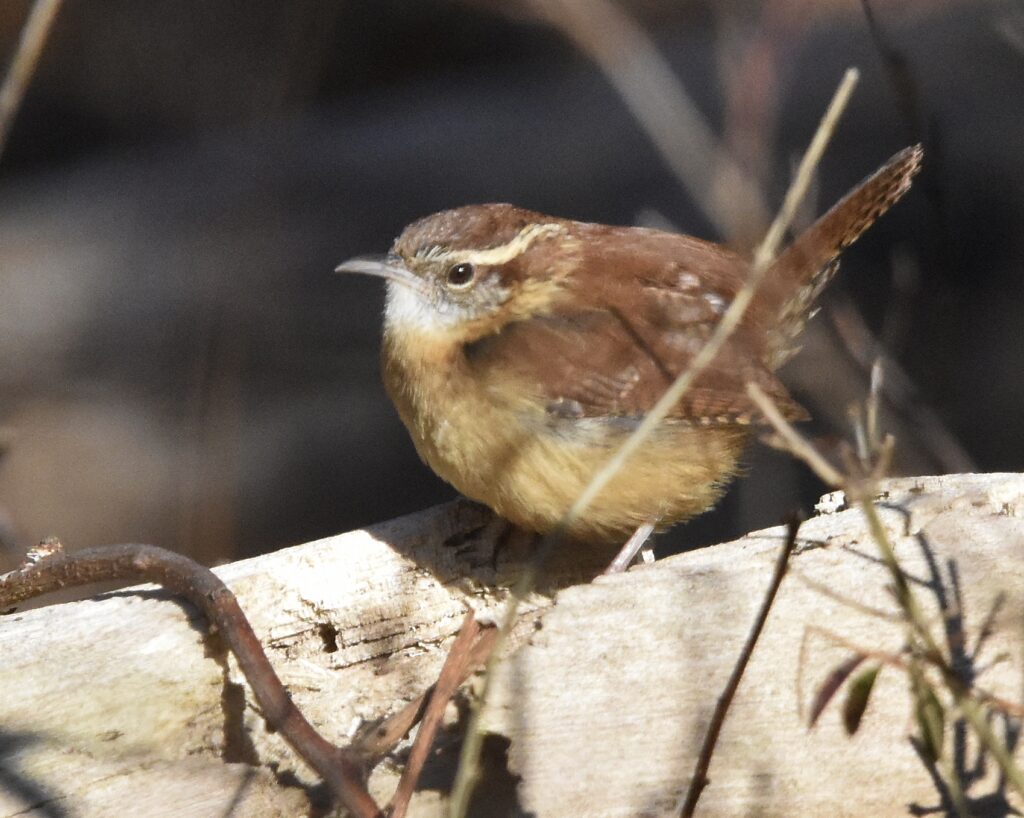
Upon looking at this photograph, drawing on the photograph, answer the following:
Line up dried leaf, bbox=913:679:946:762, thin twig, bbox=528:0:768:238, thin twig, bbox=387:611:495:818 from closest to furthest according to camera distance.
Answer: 1. dried leaf, bbox=913:679:946:762
2. thin twig, bbox=387:611:495:818
3. thin twig, bbox=528:0:768:238

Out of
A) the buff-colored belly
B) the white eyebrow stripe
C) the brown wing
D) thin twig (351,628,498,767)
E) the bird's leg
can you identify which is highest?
the white eyebrow stripe

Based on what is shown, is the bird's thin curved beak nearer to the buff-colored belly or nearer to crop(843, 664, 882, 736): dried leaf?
the buff-colored belly

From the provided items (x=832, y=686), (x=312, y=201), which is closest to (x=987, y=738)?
(x=832, y=686)

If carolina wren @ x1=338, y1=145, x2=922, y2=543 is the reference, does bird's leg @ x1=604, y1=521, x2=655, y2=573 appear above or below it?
below

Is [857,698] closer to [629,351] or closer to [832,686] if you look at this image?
[832,686]

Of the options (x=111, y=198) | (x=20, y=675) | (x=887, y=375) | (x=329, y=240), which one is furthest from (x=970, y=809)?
(x=111, y=198)

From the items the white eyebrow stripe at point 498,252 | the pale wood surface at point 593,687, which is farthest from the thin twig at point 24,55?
the white eyebrow stripe at point 498,252

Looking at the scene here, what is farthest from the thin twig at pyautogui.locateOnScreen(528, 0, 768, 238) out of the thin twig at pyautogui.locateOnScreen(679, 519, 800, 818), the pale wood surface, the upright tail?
the thin twig at pyautogui.locateOnScreen(679, 519, 800, 818)

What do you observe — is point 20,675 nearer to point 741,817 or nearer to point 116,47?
point 741,817
